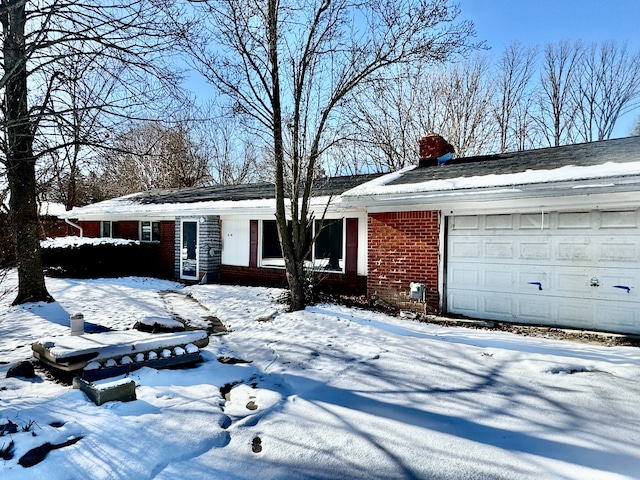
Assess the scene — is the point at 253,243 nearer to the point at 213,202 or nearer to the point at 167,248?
the point at 213,202

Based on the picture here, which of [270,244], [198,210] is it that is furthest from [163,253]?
[270,244]

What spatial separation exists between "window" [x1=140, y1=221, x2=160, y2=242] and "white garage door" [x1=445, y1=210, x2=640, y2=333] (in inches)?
408

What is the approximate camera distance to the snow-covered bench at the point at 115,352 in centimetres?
404

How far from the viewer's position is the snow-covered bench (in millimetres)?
4043

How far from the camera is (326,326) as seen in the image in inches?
249

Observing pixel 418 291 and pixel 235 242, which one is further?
pixel 235 242

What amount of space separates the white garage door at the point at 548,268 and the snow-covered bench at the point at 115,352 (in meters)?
4.99

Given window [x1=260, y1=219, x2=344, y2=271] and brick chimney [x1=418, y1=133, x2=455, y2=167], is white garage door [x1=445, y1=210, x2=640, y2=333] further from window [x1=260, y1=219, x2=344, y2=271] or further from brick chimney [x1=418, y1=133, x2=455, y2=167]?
brick chimney [x1=418, y1=133, x2=455, y2=167]

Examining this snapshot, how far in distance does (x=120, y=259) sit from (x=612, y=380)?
42.9 ft

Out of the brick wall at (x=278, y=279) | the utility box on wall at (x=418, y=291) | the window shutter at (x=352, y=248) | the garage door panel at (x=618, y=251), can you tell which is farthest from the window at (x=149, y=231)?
the garage door panel at (x=618, y=251)

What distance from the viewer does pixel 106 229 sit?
1514 centimetres

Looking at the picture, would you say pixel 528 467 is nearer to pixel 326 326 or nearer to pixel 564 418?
pixel 564 418

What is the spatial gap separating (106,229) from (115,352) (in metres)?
12.6

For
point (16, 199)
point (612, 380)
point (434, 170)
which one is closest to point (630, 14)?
point (434, 170)
